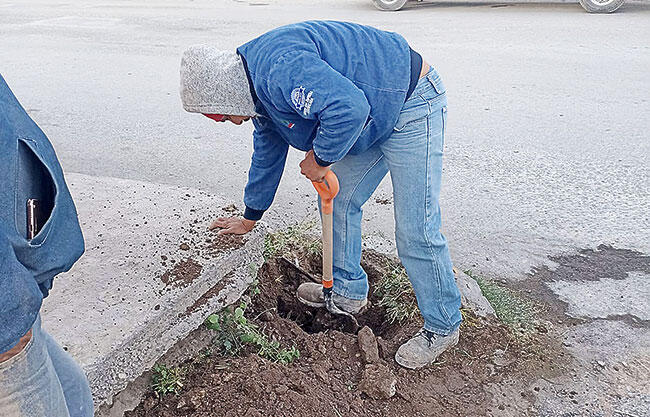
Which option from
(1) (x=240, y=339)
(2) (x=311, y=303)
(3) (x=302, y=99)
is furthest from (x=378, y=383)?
(3) (x=302, y=99)

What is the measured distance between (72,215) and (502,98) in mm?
5412

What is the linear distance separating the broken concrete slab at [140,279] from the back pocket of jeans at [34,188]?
0.82 metres

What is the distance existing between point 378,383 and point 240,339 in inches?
23.3

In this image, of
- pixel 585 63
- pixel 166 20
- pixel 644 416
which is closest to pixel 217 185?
pixel 644 416

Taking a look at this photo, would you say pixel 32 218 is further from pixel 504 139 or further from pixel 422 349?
pixel 504 139

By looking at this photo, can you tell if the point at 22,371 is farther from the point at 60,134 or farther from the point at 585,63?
the point at 585,63

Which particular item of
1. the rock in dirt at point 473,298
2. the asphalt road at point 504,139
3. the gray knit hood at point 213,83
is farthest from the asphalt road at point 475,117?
the gray knit hood at point 213,83

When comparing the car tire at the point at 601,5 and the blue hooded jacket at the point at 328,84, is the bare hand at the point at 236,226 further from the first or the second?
the car tire at the point at 601,5

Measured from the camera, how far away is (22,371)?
4.65ft

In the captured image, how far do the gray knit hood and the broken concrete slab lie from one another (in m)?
0.70

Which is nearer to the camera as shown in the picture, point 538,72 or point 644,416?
point 644,416

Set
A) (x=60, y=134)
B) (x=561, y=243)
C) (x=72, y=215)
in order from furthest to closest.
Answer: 1. (x=60, y=134)
2. (x=561, y=243)
3. (x=72, y=215)

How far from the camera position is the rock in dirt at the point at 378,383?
2.65 m

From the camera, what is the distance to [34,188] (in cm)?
151
